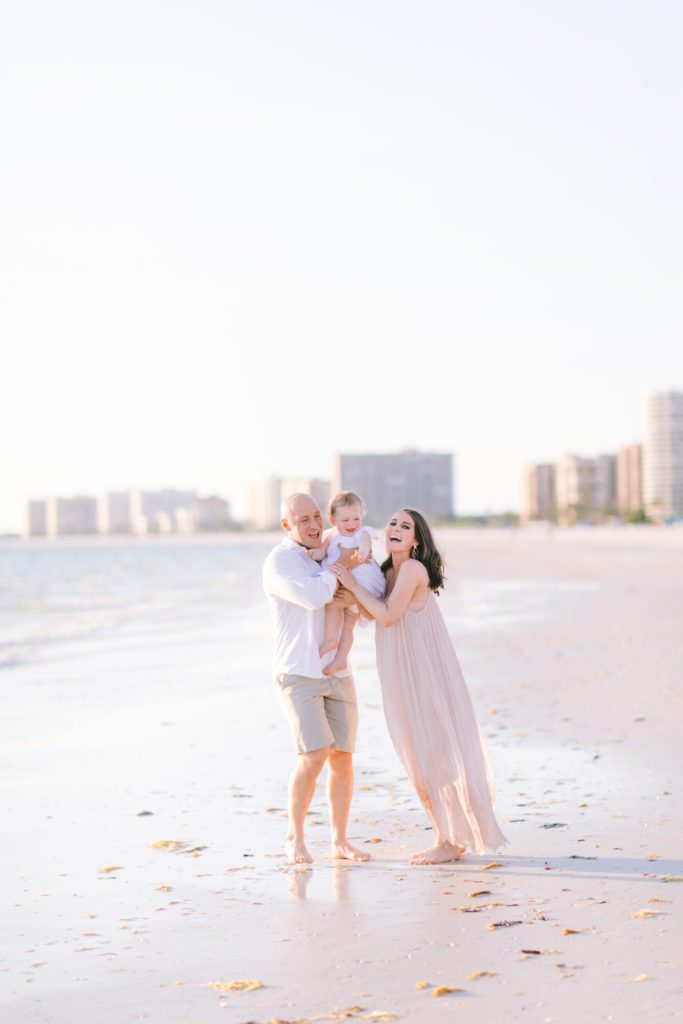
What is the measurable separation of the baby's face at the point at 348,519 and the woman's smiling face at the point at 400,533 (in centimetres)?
15

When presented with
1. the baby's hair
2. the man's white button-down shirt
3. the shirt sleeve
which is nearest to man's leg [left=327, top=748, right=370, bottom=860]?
the man's white button-down shirt

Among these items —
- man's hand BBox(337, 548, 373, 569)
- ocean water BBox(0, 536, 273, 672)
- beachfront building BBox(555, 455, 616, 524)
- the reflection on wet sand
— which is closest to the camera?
the reflection on wet sand

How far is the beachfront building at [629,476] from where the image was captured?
179m

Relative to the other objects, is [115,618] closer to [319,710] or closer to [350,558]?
[319,710]

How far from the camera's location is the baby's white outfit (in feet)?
17.9

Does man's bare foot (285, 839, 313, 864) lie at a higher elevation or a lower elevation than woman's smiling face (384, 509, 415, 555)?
lower

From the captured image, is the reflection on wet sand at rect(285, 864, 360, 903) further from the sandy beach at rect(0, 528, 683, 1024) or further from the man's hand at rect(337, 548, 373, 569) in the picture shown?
the man's hand at rect(337, 548, 373, 569)

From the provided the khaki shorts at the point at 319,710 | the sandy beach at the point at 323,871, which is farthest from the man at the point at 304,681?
the sandy beach at the point at 323,871

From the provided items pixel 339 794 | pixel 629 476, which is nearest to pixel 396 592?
pixel 339 794

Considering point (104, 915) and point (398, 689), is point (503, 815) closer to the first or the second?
point (398, 689)

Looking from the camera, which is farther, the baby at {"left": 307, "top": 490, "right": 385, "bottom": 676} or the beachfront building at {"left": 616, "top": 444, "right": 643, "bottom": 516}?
the beachfront building at {"left": 616, "top": 444, "right": 643, "bottom": 516}

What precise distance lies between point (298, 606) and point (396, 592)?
45 cm

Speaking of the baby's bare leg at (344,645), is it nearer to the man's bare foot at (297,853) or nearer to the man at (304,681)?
the man at (304,681)

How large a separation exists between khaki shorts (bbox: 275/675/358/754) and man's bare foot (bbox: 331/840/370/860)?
0.41 metres
